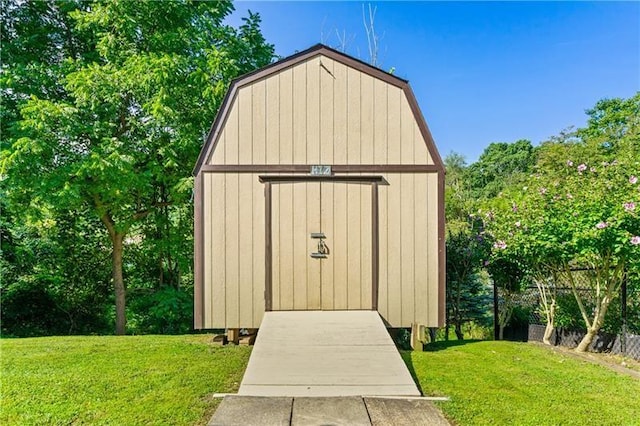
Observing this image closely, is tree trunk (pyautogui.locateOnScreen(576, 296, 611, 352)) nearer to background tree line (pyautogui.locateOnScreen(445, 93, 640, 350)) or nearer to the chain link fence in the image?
background tree line (pyautogui.locateOnScreen(445, 93, 640, 350))

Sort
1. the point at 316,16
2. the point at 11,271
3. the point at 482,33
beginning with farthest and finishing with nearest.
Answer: the point at 482,33 < the point at 11,271 < the point at 316,16

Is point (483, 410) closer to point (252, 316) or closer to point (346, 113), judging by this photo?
point (252, 316)

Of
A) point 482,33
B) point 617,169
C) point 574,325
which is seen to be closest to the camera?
point 617,169

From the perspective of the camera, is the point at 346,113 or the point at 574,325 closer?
the point at 346,113

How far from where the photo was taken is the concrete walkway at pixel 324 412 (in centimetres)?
244

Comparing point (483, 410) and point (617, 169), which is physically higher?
point (617, 169)

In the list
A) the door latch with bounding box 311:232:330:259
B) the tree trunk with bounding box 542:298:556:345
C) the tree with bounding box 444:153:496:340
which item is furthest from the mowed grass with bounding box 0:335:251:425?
the tree trunk with bounding box 542:298:556:345

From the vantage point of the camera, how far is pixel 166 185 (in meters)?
7.20

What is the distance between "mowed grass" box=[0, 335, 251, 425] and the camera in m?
2.64

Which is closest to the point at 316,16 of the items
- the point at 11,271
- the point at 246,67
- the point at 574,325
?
the point at 246,67

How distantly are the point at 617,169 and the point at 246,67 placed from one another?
654 centimetres

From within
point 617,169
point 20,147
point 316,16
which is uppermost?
point 316,16

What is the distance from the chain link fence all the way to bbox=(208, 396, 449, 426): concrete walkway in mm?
3648

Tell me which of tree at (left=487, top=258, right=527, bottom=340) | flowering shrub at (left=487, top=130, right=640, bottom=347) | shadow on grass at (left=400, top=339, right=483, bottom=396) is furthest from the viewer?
tree at (left=487, top=258, right=527, bottom=340)
